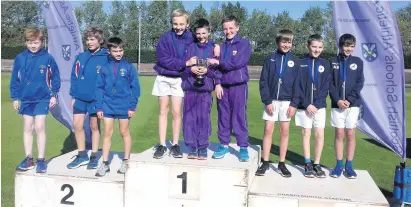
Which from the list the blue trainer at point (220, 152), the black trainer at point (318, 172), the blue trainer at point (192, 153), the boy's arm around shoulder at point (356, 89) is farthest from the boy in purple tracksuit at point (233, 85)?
the boy's arm around shoulder at point (356, 89)

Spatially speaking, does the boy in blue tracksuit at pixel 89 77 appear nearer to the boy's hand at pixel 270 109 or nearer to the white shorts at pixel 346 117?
the boy's hand at pixel 270 109

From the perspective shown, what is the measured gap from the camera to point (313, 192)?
3982 millimetres

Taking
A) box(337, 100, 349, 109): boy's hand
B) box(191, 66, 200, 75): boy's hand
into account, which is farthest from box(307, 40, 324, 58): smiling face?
box(191, 66, 200, 75): boy's hand

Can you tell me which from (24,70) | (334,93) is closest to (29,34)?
(24,70)

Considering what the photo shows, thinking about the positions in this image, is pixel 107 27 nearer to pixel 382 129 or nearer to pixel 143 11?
pixel 143 11

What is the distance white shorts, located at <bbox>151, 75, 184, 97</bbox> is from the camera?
4.52m

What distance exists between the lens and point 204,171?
4.03 meters

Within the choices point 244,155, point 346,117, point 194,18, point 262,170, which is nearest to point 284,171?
point 262,170

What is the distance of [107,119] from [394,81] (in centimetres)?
346

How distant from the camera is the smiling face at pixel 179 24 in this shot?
4.25 m

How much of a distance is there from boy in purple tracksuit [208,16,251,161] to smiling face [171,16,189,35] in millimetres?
414

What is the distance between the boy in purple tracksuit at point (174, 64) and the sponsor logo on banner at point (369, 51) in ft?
7.72

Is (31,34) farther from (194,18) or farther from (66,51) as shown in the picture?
(194,18)

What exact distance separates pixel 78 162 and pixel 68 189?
0.48 meters
